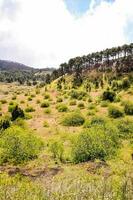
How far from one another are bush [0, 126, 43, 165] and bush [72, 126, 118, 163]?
5.15m

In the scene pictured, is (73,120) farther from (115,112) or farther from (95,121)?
(115,112)

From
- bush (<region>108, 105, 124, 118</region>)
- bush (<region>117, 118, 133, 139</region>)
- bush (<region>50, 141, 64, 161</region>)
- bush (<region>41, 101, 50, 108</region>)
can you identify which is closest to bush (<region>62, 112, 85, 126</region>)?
bush (<region>108, 105, 124, 118</region>)

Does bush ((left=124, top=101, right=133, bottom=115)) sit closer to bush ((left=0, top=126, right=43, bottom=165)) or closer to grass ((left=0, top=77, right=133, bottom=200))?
grass ((left=0, top=77, right=133, bottom=200))

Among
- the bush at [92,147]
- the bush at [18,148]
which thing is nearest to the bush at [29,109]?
the bush at [18,148]

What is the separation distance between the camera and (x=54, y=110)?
82.8m

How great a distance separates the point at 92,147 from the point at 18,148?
28.9 feet

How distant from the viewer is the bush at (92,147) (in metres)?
45.4

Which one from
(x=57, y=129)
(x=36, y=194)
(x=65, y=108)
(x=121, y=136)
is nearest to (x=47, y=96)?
(x=65, y=108)

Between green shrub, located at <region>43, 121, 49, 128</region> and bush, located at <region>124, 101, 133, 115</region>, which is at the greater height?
bush, located at <region>124, 101, 133, 115</region>

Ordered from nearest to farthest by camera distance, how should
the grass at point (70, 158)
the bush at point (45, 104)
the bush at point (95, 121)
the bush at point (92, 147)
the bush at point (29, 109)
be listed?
the grass at point (70, 158)
the bush at point (92, 147)
the bush at point (95, 121)
the bush at point (29, 109)
the bush at point (45, 104)

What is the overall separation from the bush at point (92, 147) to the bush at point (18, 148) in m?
5.15

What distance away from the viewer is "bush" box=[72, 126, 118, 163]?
45375mm

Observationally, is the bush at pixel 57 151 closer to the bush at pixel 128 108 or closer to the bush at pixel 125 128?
the bush at pixel 125 128

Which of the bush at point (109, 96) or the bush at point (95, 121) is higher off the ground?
the bush at point (109, 96)
